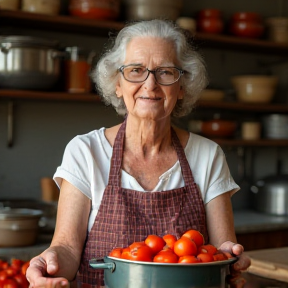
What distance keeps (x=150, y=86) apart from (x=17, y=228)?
121 cm

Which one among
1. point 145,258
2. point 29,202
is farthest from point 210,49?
point 145,258

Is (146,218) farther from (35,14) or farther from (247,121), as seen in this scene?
(247,121)

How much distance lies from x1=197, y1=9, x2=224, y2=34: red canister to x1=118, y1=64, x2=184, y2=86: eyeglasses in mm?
1903

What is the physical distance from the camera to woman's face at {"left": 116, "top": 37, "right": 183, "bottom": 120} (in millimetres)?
1867

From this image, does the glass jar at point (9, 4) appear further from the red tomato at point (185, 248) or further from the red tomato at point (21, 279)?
the red tomato at point (185, 248)

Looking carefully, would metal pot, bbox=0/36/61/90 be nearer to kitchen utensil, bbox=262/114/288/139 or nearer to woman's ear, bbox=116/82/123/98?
woman's ear, bbox=116/82/123/98

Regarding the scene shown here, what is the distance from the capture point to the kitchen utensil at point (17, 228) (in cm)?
271

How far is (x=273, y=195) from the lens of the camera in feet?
12.7

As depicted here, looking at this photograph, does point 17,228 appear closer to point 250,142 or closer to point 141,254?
point 141,254

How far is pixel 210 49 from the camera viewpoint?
4066 millimetres

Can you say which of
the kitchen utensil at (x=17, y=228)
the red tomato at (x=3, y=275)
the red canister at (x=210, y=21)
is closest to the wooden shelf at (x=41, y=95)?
the kitchen utensil at (x=17, y=228)

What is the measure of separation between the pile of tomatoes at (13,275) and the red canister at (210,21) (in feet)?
6.60

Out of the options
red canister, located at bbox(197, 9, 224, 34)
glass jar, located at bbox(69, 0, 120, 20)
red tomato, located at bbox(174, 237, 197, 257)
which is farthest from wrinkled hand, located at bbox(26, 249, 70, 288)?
red canister, located at bbox(197, 9, 224, 34)

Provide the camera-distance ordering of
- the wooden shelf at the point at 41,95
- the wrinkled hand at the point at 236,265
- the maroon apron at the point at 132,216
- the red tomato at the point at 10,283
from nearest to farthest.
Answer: the wrinkled hand at the point at 236,265 → the maroon apron at the point at 132,216 → the red tomato at the point at 10,283 → the wooden shelf at the point at 41,95
